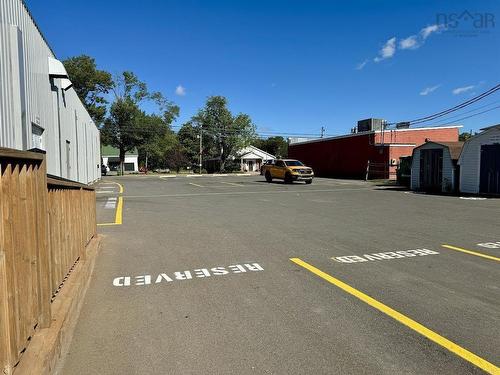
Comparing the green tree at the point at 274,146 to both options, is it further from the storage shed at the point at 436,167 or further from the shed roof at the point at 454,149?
the shed roof at the point at 454,149

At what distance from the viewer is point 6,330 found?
2.54 meters

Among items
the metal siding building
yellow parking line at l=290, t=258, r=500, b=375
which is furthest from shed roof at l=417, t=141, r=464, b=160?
yellow parking line at l=290, t=258, r=500, b=375

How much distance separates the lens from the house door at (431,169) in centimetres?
2481

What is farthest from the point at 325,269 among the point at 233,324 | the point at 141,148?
the point at 141,148

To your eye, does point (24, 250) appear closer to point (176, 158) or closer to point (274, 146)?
point (176, 158)

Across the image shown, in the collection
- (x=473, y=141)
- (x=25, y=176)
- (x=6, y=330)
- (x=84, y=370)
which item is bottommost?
(x=84, y=370)

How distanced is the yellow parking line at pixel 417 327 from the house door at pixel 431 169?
21.5 metres

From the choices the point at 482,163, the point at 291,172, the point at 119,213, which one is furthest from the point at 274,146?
the point at 119,213

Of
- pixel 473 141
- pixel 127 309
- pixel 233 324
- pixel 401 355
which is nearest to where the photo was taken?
pixel 401 355

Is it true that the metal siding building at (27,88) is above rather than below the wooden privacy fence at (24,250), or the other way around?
above

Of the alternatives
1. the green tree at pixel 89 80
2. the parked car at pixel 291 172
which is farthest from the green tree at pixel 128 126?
the parked car at pixel 291 172

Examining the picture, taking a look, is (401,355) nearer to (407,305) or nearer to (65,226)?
(407,305)

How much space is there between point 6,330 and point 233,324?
218 centimetres

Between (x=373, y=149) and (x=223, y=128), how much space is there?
3698cm
